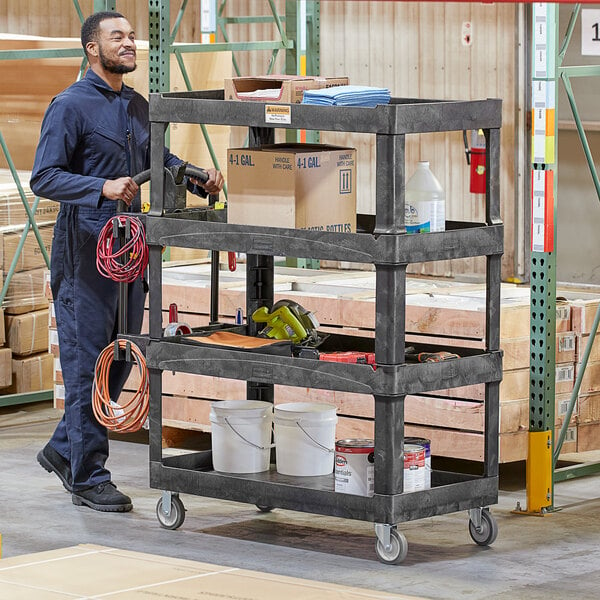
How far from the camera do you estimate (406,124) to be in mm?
5930

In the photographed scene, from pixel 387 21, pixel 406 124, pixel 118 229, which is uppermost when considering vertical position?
pixel 387 21

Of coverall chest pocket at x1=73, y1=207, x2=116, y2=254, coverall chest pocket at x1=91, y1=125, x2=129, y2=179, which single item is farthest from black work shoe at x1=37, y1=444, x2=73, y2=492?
coverall chest pocket at x1=91, y1=125, x2=129, y2=179

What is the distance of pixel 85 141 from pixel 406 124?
181 cm

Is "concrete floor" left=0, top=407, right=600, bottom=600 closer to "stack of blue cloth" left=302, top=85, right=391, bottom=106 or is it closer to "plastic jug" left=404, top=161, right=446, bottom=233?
"plastic jug" left=404, top=161, right=446, bottom=233

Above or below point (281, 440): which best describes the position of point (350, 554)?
below

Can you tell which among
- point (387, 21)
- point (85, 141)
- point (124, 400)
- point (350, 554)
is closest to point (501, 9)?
point (387, 21)

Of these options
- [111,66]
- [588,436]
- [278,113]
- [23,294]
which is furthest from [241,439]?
[23,294]

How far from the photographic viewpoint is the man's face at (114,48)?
7.10 metres

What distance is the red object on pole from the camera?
1377cm

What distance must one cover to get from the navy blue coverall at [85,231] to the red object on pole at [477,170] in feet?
22.7

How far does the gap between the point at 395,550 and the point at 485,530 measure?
51 centimetres

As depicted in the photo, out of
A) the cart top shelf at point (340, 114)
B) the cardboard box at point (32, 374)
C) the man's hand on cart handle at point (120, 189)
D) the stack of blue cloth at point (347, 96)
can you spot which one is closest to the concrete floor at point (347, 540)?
the man's hand on cart handle at point (120, 189)

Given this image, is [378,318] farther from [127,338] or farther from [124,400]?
[124,400]

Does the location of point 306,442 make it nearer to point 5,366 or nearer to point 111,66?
point 111,66
